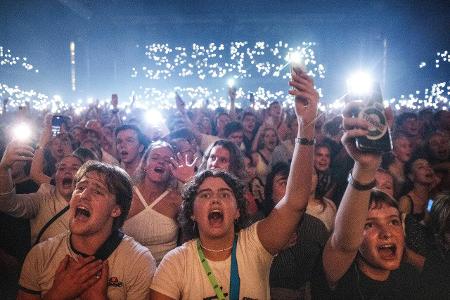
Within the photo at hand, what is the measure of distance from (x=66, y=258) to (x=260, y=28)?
29.5m

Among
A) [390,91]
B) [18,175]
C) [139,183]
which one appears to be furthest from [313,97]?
[390,91]

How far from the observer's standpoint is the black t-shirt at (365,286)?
7.37 ft

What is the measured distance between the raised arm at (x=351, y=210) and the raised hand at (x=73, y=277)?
130 centimetres

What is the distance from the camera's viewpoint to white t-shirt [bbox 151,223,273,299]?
227 centimetres

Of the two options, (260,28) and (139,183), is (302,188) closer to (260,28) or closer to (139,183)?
(139,183)

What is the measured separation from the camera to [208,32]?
30.5 m

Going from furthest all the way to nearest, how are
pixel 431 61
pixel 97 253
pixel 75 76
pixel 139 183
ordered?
1. pixel 75 76
2. pixel 431 61
3. pixel 139 183
4. pixel 97 253

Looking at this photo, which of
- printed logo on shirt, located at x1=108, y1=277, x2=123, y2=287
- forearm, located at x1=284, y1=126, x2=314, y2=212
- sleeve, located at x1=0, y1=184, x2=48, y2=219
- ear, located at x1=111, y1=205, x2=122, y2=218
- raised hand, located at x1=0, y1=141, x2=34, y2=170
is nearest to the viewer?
forearm, located at x1=284, y1=126, x2=314, y2=212

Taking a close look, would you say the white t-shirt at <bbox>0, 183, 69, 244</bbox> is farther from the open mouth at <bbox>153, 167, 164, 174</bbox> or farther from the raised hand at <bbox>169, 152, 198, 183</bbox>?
the raised hand at <bbox>169, 152, 198, 183</bbox>

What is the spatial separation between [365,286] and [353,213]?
1.66 ft

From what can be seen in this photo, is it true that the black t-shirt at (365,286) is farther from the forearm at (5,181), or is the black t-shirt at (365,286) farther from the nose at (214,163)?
the forearm at (5,181)

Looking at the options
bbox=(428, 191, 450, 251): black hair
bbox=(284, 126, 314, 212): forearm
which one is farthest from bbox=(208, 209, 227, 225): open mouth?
bbox=(428, 191, 450, 251): black hair

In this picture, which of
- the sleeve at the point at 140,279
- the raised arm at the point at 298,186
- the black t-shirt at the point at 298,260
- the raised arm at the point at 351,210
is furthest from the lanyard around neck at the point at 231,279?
the black t-shirt at the point at 298,260

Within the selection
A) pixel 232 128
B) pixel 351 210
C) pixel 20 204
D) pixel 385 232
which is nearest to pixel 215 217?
pixel 351 210
